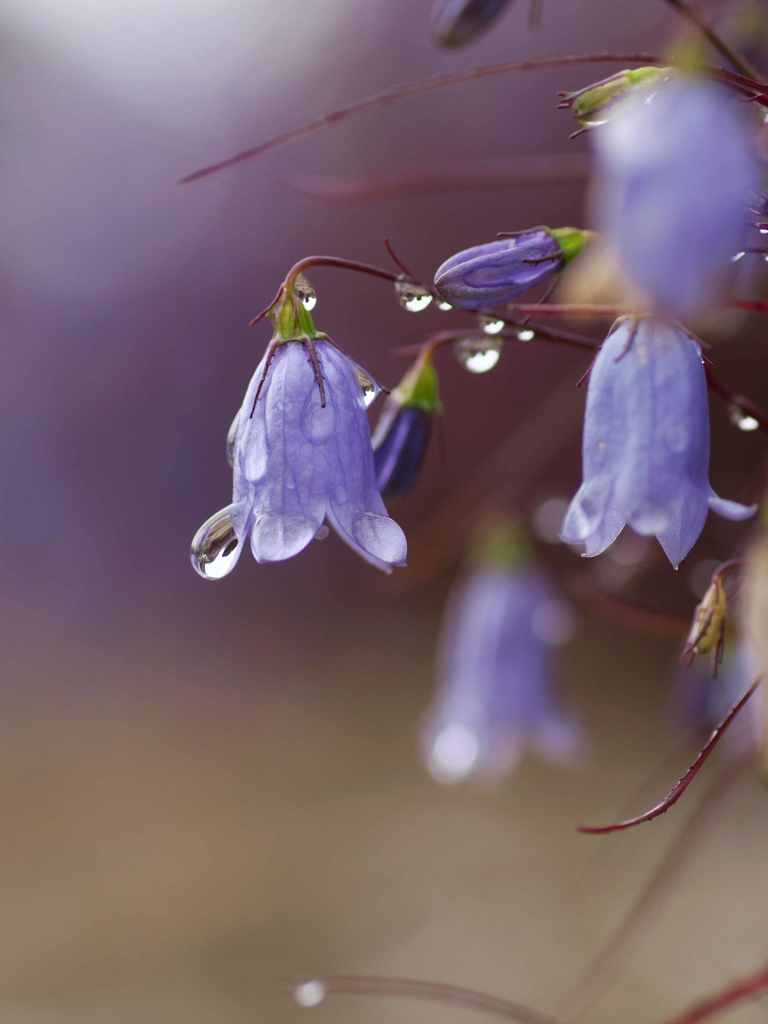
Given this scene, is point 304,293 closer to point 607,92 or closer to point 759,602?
point 607,92

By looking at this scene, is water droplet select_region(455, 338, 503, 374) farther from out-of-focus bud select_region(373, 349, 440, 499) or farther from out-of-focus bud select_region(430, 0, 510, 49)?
out-of-focus bud select_region(430, 0, 510, 49)

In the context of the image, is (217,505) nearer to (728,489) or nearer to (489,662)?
(728,489)

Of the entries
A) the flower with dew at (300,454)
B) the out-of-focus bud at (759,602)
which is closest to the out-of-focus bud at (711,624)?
the out-of-focus bud at (759,602)

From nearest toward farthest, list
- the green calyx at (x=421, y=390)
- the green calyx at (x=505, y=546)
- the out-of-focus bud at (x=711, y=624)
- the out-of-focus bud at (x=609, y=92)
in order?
the out-of-focus bud at (x=609, y=92)
the out-of-focus bud at (x=711, y=624)
the green calyx at (x=421, y=390)
the green calyx at (x=505, y=546)

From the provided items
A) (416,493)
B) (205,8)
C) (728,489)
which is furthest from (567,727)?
(205,8)

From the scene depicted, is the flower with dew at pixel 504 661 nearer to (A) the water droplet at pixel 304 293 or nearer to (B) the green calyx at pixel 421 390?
(B) the green calyx at pixel 421 390

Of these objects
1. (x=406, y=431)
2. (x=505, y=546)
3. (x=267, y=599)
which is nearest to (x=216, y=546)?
(x=406, y=431)
